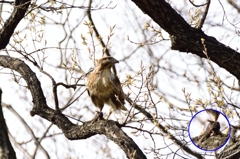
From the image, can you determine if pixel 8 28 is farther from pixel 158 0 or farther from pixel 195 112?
pixel 195 112

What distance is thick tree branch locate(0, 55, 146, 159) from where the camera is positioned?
421cm

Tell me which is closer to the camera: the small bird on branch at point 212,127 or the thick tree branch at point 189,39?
the small bird on branch at point 212,127

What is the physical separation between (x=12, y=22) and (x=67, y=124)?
3.77 feet

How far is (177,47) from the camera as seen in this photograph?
5176 millimetres

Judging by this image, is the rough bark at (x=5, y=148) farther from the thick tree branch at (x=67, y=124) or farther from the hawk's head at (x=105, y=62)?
the hawk's head at (x=105, y=62)

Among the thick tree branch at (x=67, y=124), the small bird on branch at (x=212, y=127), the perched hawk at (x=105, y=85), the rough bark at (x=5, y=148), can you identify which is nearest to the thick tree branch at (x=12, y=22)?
the thick tree branch at (x=67, y=124)

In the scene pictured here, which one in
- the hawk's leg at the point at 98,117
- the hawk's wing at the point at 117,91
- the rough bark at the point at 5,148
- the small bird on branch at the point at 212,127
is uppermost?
the hawk's wing at the point at 117,91

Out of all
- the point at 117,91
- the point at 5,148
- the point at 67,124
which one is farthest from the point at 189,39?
the point at 5,148

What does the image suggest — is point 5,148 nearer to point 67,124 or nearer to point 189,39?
point 67,124

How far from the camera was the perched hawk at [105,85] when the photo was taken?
570 centimetres

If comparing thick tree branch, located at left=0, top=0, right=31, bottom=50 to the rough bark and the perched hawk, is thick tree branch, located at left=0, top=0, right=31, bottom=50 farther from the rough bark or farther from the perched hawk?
the rough bark

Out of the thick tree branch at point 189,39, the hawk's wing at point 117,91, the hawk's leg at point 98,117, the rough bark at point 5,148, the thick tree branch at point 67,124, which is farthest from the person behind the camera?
the hawk's wing at point 117,91

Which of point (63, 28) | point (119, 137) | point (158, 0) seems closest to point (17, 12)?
point (158, 0)

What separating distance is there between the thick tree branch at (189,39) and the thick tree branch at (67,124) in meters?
1.12
